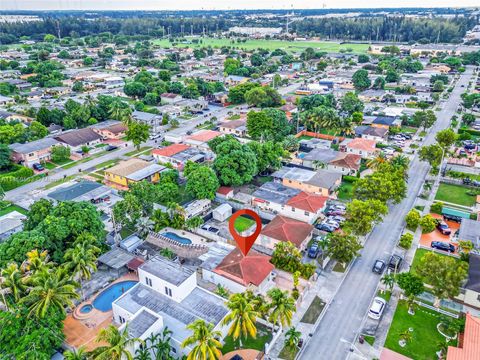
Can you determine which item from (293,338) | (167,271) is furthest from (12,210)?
(293,338)

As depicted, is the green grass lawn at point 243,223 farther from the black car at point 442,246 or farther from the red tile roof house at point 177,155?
the black car at point 442,246

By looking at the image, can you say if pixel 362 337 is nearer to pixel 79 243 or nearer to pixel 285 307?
pixel 285 307

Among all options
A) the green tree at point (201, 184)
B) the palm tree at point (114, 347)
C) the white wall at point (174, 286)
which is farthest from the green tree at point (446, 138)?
the palm tree at point (114, 347)

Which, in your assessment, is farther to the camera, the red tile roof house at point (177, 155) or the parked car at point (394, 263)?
the red tile roof house at point (177, 155)

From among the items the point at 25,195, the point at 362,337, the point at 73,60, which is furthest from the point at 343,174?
the point at 73,60

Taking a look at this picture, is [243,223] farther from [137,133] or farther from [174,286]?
[137,133]

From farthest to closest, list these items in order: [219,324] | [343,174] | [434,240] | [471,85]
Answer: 1. [471,85]
2. [343,174]
3. [434,240]
4. [219,324]
